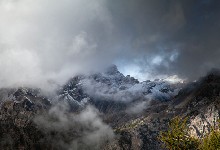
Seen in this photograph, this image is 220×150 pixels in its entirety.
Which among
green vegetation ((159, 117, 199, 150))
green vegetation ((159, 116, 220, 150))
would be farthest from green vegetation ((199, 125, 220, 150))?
green vegetation ((159, 117, 199, 150))

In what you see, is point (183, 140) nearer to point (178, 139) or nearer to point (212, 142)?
point (178, 139)

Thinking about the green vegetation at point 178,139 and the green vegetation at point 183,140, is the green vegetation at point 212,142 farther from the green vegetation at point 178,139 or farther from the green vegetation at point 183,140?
the green vegetation at point 178,139

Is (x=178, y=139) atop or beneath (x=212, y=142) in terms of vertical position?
atop

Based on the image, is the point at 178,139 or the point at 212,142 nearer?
the point at 178,139

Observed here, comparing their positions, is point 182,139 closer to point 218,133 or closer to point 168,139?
point 168,139

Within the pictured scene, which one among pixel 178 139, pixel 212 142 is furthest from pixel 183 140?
pixel 212 142

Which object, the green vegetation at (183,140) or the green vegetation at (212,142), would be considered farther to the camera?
the green vegetation at (212,142)

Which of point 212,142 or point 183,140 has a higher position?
point 183,140

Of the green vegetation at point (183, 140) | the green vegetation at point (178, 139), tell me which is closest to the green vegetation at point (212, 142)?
the green vegetation at point (183, 140)

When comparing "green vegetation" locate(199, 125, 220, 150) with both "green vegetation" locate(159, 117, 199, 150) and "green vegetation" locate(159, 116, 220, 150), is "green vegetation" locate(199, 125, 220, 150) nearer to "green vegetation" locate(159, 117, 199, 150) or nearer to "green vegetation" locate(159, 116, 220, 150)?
"green vegetation" locate(159, 116, 220, 150)

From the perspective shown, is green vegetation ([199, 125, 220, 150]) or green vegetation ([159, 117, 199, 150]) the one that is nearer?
green vegetation ([159, 117, 199, 150])

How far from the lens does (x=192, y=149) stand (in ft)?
244

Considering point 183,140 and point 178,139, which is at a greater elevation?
point 178,139

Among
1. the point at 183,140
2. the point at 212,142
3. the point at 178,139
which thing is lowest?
the point at 212,142
